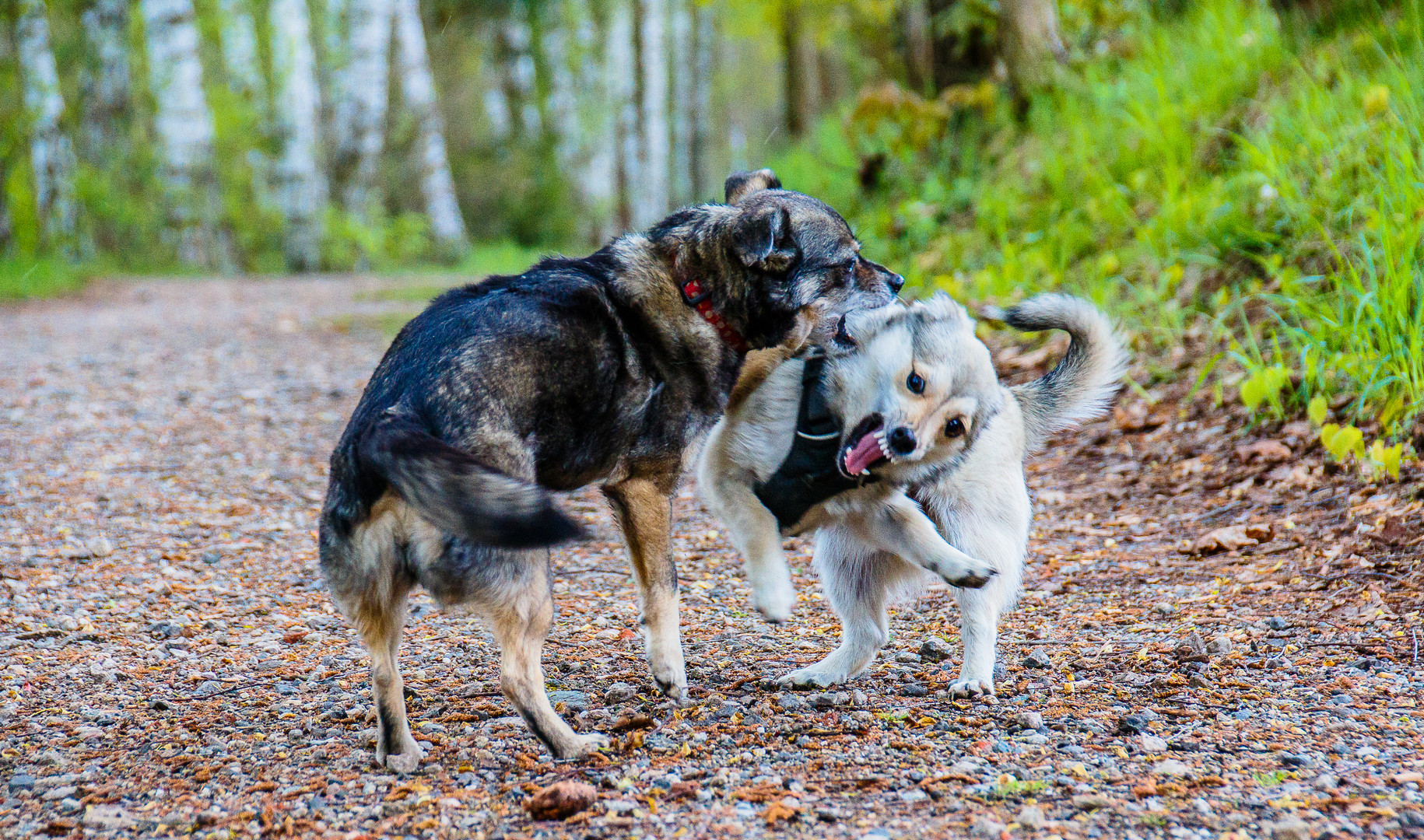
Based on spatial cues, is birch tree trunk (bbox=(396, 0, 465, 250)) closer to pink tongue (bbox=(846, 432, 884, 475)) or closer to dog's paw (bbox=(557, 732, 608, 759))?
pink tongue (bbox=(846, 432, 884, 475))

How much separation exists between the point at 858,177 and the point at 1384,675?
26.2 ft

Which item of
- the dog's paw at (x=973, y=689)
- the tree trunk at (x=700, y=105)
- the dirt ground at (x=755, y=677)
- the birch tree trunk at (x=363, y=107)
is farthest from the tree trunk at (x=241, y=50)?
the dog's paw at (x=973, y=689)

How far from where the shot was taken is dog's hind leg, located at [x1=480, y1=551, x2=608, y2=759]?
9.50ft

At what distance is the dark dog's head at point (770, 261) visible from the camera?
12.5 feet

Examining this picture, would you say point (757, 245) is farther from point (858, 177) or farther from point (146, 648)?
point (858, 177)

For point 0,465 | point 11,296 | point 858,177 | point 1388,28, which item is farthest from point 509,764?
point 11,296

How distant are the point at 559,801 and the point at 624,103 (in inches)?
718

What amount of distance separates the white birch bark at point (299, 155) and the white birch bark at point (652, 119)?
5.36 metres

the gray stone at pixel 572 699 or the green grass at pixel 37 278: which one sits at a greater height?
the green grass at pixel 37 278

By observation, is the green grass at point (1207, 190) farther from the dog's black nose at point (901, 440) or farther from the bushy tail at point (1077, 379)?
the dog's black nose at point (901, 440)

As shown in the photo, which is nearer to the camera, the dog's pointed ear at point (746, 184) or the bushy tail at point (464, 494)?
the bushy tail at point (464, 494)

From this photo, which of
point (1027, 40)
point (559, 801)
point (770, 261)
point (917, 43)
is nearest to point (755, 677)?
point (559, 801)

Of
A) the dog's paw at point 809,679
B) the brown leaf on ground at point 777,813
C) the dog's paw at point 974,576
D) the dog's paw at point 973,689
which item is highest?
the dog's paw at point 974,576

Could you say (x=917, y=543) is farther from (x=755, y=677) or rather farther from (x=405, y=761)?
(x=405, y=761)
